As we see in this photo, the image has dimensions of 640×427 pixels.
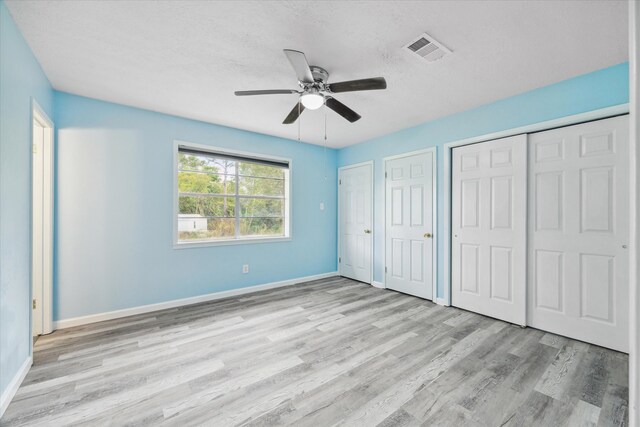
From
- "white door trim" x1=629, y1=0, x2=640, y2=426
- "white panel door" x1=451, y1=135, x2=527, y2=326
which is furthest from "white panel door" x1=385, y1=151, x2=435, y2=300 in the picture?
"white door trim" x1=629, y1=0, x2=640, y2=426

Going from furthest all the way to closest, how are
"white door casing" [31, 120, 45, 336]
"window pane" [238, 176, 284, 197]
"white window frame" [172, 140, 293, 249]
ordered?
"window pane" [238, 176, 284, 197] < "white window frame" [172, 140, 293, 249] < "white door casing" [31, 120, 45, 336]

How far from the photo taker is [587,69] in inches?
95.3

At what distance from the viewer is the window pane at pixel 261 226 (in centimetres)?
426

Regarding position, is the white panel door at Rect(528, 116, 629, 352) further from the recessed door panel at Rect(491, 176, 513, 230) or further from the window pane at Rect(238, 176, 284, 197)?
the window pane at Rect(238, 176, 284, 197)

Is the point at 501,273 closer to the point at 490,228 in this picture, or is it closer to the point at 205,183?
the point at 490,228

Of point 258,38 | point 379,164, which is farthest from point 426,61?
point 379,164

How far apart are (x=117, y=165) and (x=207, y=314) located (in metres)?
2.02

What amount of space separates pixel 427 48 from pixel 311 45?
0.89m

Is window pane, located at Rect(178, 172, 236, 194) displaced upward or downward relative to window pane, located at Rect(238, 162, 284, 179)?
downward

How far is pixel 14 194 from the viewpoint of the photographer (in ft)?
6.27

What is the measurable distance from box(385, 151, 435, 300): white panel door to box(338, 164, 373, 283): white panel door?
403 mm

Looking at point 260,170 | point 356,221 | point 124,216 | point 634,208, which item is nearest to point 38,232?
point 124,216

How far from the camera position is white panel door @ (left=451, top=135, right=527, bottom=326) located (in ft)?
9.70

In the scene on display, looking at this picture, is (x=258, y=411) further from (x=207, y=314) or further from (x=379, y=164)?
(x=379, y=164)
